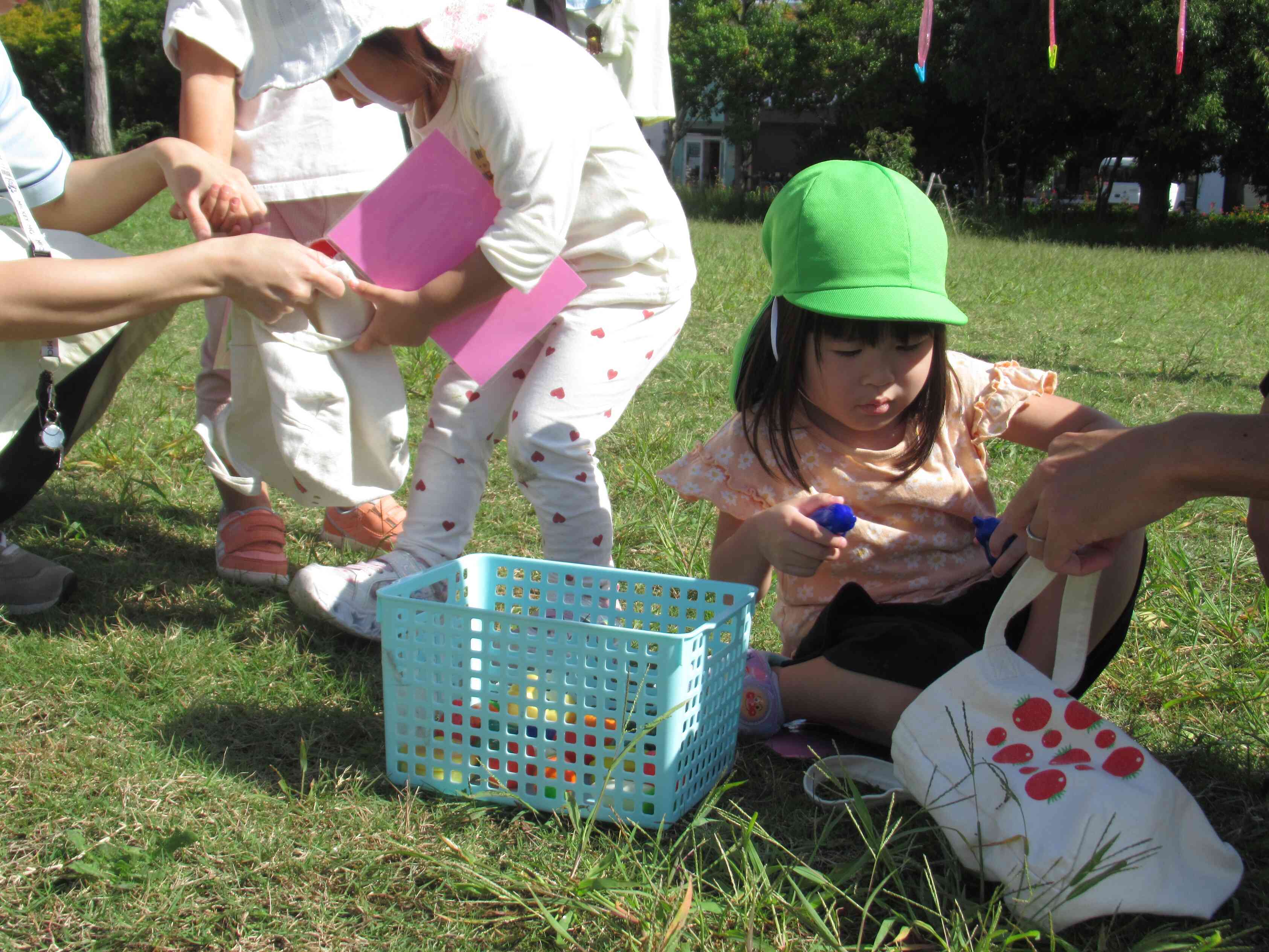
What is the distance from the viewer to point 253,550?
7.75ft

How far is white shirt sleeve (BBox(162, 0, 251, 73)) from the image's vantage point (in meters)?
2.22

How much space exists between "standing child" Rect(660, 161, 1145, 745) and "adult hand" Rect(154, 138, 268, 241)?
3.01ft

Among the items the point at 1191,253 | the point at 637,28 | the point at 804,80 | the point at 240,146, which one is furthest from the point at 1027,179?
the point at 240,146

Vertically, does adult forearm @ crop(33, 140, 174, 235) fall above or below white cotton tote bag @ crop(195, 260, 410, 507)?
above

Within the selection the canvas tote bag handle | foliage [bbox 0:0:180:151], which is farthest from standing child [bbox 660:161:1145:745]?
foliage [bbox 0:0:180:151]

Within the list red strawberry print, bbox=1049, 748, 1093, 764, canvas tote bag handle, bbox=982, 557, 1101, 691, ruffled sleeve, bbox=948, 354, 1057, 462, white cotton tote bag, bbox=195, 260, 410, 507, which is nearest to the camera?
red strawberry print, bbox=1049, 748, 1093, 764

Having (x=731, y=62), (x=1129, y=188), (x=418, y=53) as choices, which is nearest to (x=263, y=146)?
(x=418, y=53)

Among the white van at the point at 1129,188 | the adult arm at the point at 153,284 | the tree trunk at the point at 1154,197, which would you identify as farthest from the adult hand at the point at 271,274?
the white van at the point at 1129,188

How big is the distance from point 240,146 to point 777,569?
1467mm

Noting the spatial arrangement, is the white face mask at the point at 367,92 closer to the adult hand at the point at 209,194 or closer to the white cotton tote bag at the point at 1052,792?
the adult hand at the point at 209,194

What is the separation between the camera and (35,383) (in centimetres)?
200

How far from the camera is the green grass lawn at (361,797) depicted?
1.27 metres

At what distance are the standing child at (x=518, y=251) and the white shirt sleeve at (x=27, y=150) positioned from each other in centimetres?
54

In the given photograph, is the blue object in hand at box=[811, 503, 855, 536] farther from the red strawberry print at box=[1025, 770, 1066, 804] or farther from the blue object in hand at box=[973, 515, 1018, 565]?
the red strawberry print at box=[1025, 770, 1066, 804]
